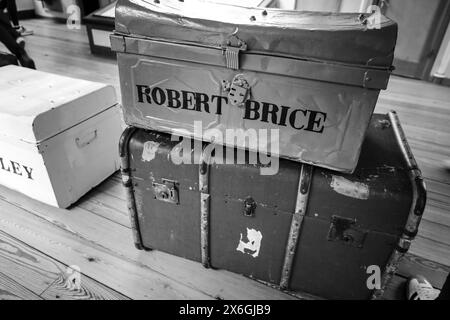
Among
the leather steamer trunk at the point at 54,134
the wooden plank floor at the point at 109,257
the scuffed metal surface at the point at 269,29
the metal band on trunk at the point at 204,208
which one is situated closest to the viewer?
the scuffed metal surface at the point at 269,29

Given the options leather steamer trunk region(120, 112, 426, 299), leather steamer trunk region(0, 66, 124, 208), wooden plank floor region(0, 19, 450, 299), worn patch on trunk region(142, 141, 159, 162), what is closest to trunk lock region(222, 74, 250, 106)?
leather steamer trunk region(120, 112, 426, 299)

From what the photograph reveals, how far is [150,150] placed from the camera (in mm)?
939

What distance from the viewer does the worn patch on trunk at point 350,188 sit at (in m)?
0.80

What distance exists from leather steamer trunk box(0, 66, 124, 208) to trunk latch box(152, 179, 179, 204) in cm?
51

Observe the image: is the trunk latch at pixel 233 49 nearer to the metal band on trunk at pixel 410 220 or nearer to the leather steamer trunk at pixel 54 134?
the metal band on trunk at pixel 410 220

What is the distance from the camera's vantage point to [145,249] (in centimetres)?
118

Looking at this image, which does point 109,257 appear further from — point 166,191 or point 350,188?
point 350,188

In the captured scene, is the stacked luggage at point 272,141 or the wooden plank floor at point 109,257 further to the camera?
the wooden plank floor at point 109,257

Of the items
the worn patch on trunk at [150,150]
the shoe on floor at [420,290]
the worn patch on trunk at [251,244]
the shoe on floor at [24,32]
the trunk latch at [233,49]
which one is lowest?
the shoe on floor at [24,32]

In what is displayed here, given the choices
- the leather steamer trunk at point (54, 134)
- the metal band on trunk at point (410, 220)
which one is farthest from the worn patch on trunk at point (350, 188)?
the leather steamer trunk at point (54, 134)

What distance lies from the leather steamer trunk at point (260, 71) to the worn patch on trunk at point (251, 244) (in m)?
0.27

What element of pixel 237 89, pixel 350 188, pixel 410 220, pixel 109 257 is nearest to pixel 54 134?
pixel 109 257

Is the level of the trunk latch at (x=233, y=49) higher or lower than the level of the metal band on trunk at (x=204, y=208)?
higher

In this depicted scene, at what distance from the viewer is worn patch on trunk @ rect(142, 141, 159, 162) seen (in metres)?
0.94
